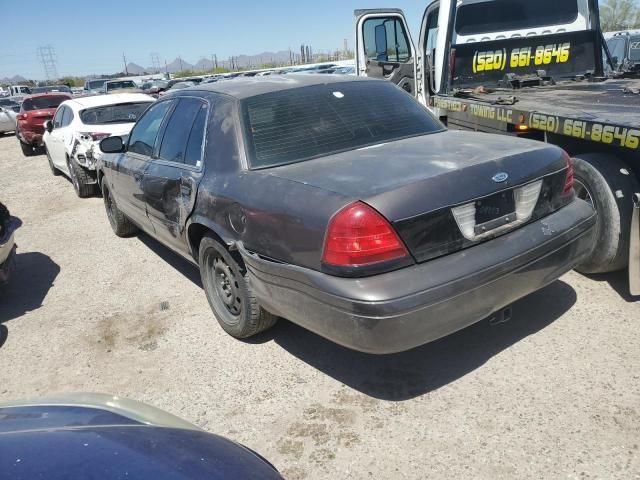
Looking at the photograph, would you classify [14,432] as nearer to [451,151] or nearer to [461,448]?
[461,448]

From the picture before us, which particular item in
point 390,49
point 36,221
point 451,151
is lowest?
point 36,221

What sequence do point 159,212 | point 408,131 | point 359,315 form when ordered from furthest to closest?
point 159,212 → point 408,131 → point 359,315

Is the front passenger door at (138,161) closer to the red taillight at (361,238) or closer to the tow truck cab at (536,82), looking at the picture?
the red taillight at (361,238)

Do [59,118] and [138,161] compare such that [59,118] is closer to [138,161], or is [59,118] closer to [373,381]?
[138,161]

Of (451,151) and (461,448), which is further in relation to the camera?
(451,151)

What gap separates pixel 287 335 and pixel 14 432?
2.18 meters

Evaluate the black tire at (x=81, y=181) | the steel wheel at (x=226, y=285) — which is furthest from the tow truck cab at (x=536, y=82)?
the black tire at (x=81, y=181)

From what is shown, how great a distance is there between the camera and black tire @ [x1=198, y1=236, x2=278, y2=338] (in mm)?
3422

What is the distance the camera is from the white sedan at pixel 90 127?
27.0 feet

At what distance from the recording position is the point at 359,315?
2.51 meters

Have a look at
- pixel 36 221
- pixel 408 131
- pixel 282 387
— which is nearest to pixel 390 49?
pixel 408 131

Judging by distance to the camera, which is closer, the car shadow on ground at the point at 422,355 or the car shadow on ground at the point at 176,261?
the car shadow on ground at the point at 422,355

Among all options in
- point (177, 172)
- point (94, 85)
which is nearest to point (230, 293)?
point (177, 172)

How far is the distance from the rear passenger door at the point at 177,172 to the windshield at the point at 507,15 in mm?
3815
